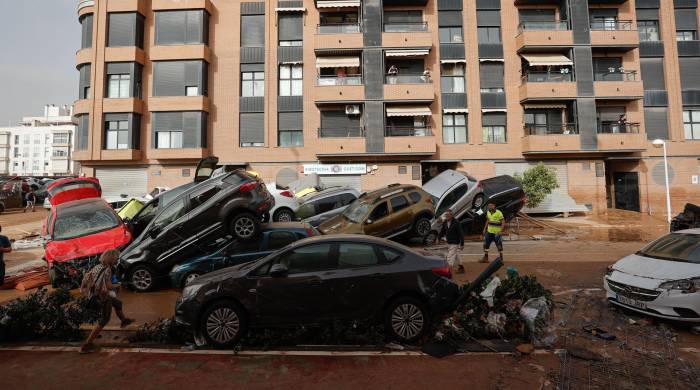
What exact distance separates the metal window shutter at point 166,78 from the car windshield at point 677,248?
82.9 feet

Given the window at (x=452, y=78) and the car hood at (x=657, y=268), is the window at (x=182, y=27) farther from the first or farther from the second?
the car hood at (x=657, y=268)

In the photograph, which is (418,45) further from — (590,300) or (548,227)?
(590,300)

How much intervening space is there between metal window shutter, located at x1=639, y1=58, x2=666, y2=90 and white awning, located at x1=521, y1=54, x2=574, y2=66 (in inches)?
236

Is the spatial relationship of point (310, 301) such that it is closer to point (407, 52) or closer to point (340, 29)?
point (407, 52)

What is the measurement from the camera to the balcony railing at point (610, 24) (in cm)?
2428

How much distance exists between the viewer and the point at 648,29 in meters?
25.2

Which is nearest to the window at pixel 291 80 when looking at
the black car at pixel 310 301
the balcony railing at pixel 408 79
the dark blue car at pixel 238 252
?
the balcony railing at pixel 408 79

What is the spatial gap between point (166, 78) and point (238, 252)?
814 inches

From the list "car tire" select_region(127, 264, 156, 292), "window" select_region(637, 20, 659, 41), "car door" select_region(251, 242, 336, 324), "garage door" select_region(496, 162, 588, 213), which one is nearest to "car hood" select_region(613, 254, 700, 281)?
"car door" select_region(251, 242, 336, 324)

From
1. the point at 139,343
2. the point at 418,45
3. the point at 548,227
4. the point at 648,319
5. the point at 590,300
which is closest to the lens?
the point at 139,343

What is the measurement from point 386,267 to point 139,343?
155 inches

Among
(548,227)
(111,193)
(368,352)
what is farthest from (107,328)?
(111,193)

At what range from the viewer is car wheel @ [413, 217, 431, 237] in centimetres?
1219

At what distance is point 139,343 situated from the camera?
5.61 meters
